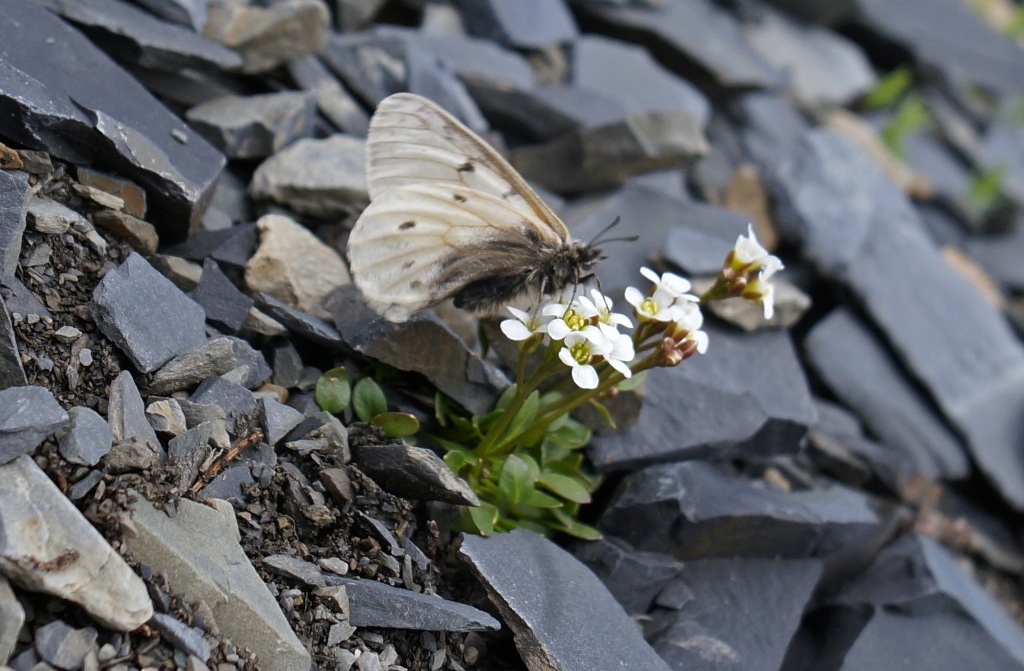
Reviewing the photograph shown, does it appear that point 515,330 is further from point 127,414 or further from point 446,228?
point 127,414

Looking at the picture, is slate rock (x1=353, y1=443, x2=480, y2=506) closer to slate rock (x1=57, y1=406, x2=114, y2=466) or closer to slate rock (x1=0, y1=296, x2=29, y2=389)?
slate rock (x1=57, y1=406, x2=114, y2=466)

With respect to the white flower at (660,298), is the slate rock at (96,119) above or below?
above

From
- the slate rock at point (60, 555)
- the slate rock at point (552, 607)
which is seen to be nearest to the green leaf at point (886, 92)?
the slate rock at point (552, 607)

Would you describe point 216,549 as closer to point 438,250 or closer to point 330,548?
point 330,548

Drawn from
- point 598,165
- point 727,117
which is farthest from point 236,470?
point 727,117

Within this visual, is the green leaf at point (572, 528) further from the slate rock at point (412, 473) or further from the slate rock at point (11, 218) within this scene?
A: the slate rock at point (11, 218)

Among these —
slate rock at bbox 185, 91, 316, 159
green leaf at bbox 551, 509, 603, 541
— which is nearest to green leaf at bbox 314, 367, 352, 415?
green leaf at bbox 551, 509, 603, 541

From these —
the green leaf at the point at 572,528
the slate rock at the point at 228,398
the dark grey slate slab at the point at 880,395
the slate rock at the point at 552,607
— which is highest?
the slate rock at the point at 228,398
